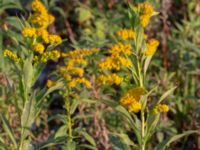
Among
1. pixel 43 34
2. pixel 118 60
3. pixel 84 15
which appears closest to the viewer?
pixel 118 60

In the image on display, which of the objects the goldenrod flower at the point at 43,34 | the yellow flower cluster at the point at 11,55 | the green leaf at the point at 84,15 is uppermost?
the goldenrod flower at the point at 43,34

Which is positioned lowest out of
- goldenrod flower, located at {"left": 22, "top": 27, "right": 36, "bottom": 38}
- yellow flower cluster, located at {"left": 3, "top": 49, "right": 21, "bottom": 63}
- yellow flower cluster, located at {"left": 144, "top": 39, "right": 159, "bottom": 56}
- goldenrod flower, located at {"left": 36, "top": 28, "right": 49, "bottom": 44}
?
yellow flower cluster, located at {"left": 144, "top": 39, "right": 159, "bottom": 56}

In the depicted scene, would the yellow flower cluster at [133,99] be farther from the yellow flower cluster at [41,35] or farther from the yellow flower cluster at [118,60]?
the yellow flower cluster at [41,35]

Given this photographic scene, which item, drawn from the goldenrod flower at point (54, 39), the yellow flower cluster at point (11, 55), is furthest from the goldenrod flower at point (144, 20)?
the yellow flower cluster at point (11, 55)

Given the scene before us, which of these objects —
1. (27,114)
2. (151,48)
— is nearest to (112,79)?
(151,48)

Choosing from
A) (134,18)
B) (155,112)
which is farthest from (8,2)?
→ (155,112)

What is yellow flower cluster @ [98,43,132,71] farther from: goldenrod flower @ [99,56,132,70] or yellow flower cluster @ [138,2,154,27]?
yellow flower cluster @ [138,2,154,27]

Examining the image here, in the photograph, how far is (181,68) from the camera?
191 inches

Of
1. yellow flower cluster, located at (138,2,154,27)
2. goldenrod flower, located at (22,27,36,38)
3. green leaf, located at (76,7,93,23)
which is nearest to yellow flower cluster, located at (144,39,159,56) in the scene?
yellow flower cluster, located at (138,2,154,27)

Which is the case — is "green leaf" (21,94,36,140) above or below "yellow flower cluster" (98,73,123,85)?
below

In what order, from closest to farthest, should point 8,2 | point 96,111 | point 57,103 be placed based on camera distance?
point 8,2 < point 96,111 < point 57,103

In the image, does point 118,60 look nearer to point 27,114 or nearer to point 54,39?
point 54,39

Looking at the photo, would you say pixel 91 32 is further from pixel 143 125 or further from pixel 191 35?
pixel 143 125

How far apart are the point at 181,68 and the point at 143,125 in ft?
6.69
